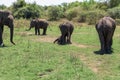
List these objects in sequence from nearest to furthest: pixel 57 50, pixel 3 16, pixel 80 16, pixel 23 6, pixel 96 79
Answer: pixel 96 79 → pixel 57 50 → pixel 3 16 → pixel 80 16 → pixel 23 6

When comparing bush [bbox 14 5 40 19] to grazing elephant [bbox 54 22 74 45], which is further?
bush [bbox 14 5 40 19]

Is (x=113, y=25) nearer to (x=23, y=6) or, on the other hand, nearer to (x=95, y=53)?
(x=95, y=53)

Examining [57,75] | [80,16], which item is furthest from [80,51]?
[80,16]

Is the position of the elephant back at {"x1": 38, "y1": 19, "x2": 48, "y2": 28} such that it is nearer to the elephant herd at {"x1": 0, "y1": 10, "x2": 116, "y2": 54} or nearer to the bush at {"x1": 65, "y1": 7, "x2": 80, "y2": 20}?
the elephant herd at {"x1": 0, "y1": 10, "x2": 116, "y2": 54}

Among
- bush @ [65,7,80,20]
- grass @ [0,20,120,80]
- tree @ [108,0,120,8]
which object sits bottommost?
bush @ [65,7,80,20]

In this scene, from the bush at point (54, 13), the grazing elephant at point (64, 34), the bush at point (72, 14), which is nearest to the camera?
the grazing elephant at point (64, 34)

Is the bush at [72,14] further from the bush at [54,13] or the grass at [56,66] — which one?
the grass at [56,66]

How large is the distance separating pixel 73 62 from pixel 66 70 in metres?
1.58

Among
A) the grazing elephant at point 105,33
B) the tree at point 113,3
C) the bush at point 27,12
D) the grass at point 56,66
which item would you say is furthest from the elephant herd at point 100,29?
the tree at point 113,3

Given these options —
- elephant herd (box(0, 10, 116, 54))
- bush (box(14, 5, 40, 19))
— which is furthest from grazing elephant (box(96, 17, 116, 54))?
bush (box(14, 5, 40, 19))

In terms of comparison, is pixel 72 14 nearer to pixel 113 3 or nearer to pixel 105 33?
pixel 113 3

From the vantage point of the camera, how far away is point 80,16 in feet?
167

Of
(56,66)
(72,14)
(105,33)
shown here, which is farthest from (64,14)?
(56,66)

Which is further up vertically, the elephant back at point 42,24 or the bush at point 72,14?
the elephant back at point 42,24
